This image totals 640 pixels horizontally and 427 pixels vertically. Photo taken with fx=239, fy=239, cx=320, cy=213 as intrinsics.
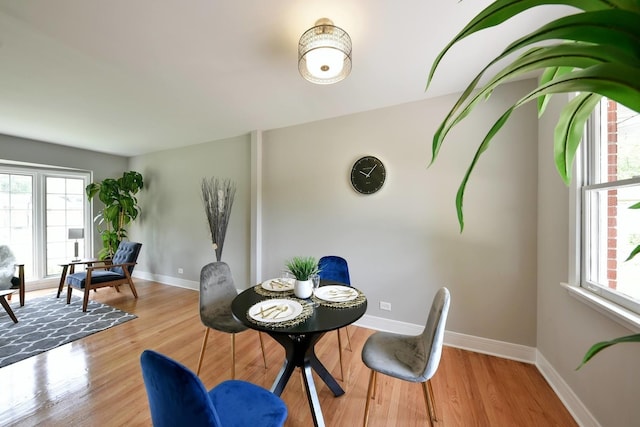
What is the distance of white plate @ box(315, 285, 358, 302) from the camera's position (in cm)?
165

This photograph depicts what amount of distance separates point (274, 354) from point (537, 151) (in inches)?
118

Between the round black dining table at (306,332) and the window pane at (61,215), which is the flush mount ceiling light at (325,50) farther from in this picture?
the window pane at (61,215)

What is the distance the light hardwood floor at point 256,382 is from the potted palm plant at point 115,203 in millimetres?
2307

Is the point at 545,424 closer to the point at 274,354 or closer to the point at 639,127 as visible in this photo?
the point at 639,127

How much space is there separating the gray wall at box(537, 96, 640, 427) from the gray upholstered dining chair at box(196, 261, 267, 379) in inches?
86.8

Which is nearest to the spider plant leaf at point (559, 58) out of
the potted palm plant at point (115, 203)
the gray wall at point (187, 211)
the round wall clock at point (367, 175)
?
the round wall clock at point (367, 175)

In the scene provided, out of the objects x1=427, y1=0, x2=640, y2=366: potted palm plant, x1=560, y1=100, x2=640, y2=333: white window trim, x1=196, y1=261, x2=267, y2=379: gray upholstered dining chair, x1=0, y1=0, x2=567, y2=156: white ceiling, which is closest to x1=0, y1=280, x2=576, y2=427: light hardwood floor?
x1=196, y1=261, x2=267, y2=379: gray upholstered dining chair

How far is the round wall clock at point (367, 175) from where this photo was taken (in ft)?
8.76

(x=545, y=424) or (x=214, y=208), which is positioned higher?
(x=214, y=208)

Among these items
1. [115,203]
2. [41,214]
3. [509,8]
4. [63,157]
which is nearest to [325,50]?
[509,8]

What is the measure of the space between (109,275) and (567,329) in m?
5.14

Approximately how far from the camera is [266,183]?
342 cm

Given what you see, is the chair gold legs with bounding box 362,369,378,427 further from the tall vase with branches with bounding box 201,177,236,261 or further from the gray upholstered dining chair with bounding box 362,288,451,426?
the tall vase with branches with bounding box 201,177,236,261

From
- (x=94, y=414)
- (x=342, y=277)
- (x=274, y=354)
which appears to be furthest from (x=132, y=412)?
(x=342, y=277)
